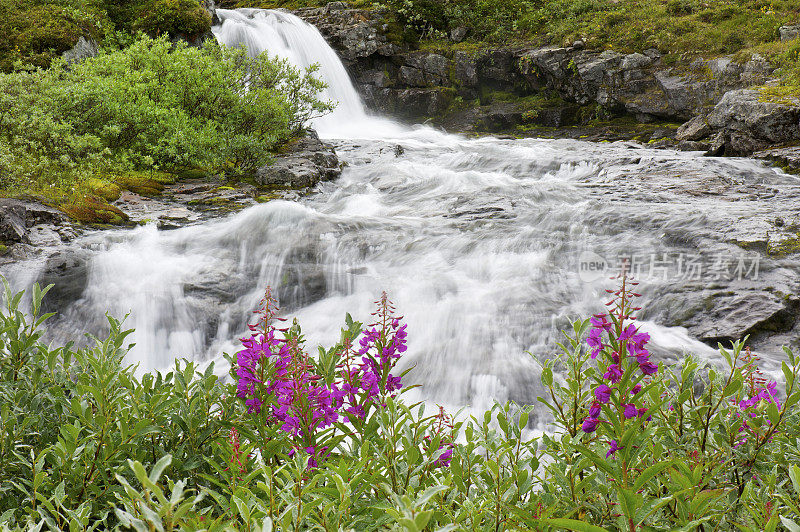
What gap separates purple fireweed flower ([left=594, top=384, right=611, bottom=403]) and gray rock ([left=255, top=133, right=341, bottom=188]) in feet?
35.2

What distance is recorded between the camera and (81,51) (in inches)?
→ 549

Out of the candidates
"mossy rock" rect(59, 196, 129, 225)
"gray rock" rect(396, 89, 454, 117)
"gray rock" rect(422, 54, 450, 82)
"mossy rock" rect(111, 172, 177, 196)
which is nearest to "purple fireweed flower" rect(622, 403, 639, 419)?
"mossy rock" rect(59, 196, 129, 225)

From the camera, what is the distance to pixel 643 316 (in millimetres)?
6117

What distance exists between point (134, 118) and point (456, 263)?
303 inches

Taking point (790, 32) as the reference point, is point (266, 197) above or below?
below

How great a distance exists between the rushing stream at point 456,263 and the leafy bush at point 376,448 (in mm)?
3171

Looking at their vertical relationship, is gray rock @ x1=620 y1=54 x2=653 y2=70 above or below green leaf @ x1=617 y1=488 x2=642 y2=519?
above

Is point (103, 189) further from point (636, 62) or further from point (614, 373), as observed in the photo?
point (636, 62)

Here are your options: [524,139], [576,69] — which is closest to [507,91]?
[576,69]

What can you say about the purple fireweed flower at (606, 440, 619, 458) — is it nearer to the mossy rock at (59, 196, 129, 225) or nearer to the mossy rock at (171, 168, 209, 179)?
the mossy rock at (59, 196, 129, 225)

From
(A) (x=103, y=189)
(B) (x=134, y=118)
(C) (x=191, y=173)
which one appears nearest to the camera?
(A) (x=103, y=189)

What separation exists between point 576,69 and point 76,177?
18.8 meters

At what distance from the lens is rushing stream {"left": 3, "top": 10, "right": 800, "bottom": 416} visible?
19.7 feet

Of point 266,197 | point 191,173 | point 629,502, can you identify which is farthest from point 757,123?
point 629,502
